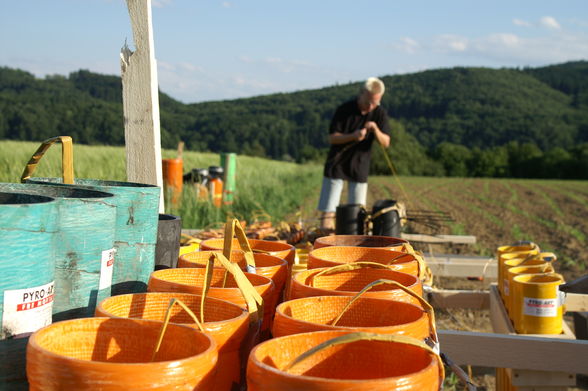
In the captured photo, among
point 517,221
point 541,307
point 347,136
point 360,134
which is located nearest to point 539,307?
point 541,307

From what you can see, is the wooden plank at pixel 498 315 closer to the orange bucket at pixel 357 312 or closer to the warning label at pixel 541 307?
the warning label at pixel 541 307

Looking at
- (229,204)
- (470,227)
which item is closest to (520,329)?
(229,204)

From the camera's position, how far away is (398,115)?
87.4 meters

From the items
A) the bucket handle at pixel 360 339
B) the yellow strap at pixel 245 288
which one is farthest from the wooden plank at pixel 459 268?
the bucket handle at pixel 360 339

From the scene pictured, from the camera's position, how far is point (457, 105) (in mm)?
87312

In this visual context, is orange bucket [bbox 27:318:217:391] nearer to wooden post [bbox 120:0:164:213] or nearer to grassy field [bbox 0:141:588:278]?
wooden post [bbox 120:0:164:213]

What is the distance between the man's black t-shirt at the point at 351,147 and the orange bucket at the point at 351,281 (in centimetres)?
382

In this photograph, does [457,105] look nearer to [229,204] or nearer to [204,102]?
[204,102]

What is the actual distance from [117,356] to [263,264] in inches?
25.4

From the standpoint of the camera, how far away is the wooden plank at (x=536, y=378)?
2.12 metres

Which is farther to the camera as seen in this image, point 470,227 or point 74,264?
point 470,227

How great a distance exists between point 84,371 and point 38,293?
31 cm

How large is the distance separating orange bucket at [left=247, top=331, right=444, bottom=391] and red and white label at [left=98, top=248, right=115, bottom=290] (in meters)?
0.50

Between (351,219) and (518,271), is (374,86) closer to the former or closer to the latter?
(351,219)
